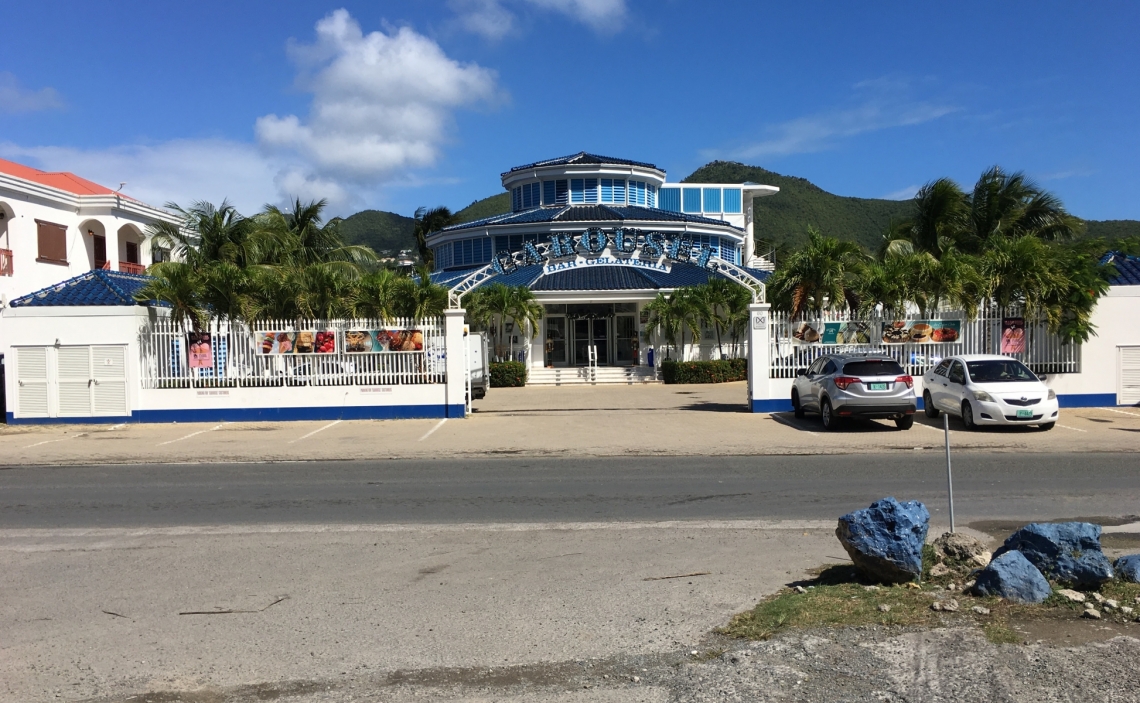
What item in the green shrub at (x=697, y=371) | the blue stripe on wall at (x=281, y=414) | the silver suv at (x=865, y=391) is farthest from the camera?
the green shrub at (x=697, y=371)

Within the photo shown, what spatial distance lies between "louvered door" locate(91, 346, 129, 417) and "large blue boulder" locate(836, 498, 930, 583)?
1901cm

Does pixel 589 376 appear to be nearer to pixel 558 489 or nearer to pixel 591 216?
pixel 591 216

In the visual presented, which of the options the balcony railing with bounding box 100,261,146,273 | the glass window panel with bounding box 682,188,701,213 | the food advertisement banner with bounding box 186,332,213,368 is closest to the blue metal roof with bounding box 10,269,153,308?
the food advertisement banner with bounding box 186,332,213,368

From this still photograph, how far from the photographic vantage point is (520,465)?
14055 millimetres

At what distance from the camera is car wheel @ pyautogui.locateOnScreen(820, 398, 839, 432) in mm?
17719

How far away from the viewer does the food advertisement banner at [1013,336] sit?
21.3 m

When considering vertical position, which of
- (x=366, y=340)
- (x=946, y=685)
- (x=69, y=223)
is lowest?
(x=946, y=685)

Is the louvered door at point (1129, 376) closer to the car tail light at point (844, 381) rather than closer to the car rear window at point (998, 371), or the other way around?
the car rear window at point (998, 371)

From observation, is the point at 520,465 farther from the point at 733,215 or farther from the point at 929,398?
the point at 733,215

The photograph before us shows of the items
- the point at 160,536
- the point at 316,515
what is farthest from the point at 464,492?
the point at 160,536

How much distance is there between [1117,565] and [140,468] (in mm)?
13483

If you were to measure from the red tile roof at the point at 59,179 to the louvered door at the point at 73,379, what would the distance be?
14985 millimetres

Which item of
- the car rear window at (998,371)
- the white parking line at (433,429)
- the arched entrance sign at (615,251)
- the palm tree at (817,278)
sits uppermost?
the arched entrance sign at (615,251)

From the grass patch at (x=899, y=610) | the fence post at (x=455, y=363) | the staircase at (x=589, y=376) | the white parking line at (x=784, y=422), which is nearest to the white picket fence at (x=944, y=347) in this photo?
the white parking line at (x=784, y=422)
